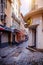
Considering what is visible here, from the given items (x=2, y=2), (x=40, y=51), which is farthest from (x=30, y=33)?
(x=2, y=2)

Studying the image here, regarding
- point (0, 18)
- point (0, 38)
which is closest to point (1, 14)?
point (0, 18)

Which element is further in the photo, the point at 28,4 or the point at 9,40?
the point at 9,40

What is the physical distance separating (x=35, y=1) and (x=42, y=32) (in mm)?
2854

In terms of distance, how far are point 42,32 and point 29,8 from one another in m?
3.17

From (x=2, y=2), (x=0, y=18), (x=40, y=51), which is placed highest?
(x=2, y=2)

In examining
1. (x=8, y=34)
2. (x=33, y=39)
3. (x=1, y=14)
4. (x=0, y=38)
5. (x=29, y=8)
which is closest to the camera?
(x=29, y=8)

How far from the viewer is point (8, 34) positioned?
30.5 meters

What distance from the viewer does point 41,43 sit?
1413 cm

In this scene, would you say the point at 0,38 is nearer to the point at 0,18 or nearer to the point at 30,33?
the point at 0,18

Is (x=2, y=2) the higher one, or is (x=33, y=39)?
(x=2, y=2)

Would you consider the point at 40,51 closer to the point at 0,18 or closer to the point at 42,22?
the point at 42,22

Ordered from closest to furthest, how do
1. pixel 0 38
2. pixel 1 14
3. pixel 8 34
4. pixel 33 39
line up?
1. pixel 33 39
2. pixel 1 14
3. pixel 0 38
4. pixel 8 34

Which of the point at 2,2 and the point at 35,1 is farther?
the point at 2,2

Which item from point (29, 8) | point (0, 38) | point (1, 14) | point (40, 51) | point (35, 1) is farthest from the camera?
point (0, 38)
